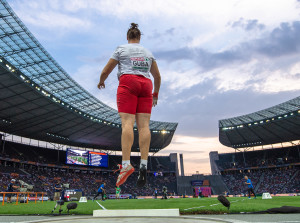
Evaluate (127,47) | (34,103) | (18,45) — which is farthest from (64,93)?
(127,47)

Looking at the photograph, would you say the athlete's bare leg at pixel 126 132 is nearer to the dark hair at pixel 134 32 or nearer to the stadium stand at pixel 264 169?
the dark hair at pixel 134 32

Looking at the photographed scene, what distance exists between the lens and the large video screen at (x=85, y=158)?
43.6 m

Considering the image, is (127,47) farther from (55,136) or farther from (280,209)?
(55,136)

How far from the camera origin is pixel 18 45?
22000mm

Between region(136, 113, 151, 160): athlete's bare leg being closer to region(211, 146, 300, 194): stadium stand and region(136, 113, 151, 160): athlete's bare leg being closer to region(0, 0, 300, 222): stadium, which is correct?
region(0, 0, 300, 222): stadium

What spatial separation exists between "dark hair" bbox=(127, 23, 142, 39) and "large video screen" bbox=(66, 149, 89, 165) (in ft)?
140

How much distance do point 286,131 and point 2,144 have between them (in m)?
49.8

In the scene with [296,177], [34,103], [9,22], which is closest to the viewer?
[9,22]

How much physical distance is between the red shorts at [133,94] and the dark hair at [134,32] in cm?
75

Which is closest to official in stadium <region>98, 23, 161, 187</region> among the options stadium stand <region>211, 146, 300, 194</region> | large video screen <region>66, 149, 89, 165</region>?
large video screen <region>66, 149, 89, 165</region>

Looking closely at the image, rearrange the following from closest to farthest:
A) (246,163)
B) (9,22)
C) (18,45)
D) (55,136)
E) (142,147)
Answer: (142,147) < (9,22) < (18,45) < (55,136) < (246,163)

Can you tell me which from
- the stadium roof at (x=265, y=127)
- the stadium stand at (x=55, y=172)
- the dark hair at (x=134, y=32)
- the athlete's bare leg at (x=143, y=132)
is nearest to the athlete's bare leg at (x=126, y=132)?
the athlete's bare leg at (x=143, y=132)

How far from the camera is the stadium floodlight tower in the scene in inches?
1494

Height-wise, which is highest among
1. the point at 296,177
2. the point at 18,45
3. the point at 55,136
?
the point at 18,45
